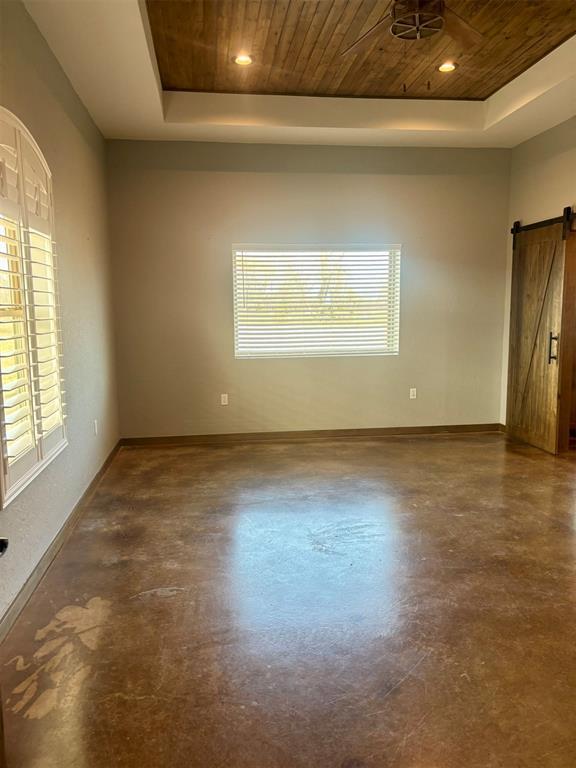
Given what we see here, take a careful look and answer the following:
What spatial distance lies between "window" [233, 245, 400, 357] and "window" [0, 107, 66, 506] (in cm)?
251

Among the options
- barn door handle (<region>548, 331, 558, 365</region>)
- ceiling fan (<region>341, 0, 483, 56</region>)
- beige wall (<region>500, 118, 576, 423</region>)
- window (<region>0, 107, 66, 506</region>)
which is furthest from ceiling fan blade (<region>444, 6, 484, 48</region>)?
barn door handle (<region>548, 331, 558, 365</region>)

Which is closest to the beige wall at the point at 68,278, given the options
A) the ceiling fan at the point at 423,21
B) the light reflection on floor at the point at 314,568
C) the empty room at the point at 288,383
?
the empty room at the point at 288,383

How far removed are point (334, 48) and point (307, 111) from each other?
0.93 meters

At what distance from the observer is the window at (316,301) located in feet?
17.7

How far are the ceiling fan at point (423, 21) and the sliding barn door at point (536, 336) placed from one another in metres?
2.49

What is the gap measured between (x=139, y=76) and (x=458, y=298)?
3849 mm

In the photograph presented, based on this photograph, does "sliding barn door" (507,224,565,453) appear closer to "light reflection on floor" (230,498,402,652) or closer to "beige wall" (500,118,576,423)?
"beige wall" (500,118,576,423)

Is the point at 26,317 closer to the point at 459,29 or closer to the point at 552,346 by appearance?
the point at 459,29

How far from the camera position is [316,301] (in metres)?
5.50

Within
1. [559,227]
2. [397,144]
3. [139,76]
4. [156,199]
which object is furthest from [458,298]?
[139,76]

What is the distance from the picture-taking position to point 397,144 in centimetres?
523

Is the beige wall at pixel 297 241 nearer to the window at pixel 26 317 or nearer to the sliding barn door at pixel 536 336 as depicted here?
the sliding barn door at pixel 536 336

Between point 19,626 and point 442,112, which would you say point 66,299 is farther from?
point 442,112

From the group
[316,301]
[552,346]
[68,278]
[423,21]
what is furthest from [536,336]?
[68,278]
